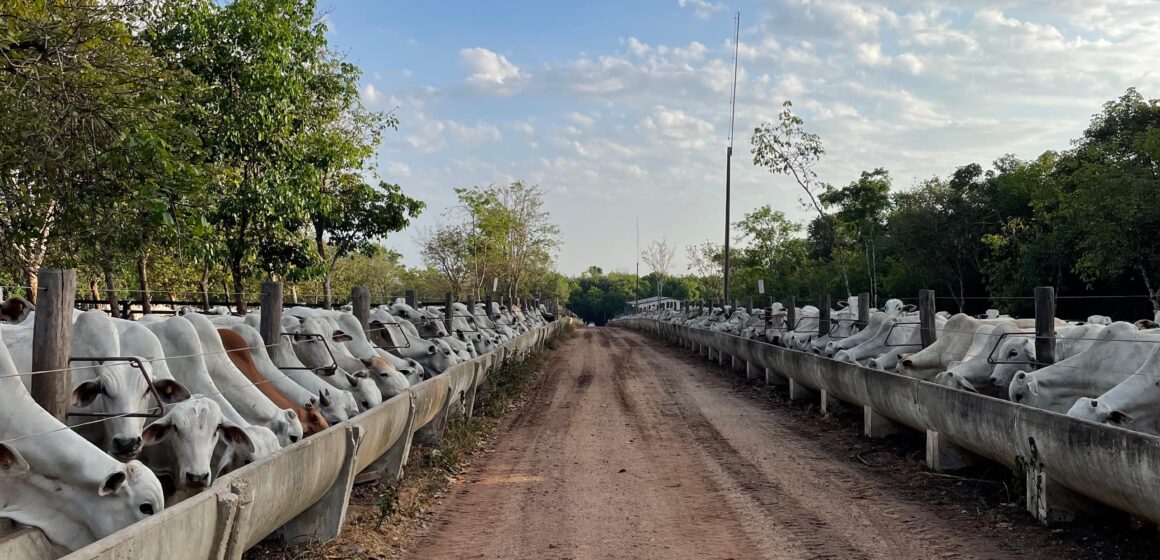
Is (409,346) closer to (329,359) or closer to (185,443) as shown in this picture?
(329,359)

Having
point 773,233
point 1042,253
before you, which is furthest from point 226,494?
point 773,233

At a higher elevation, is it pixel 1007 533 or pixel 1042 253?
pixel 1042 253

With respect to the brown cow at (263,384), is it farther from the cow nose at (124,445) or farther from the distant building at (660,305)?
the distant building at (660,305)

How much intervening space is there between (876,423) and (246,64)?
35.3 ft

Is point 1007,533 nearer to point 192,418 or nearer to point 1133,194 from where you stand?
point 192,418

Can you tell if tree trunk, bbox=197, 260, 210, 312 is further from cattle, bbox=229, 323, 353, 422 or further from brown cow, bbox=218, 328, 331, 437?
brown cow, bbox=218, 328, 331, 437

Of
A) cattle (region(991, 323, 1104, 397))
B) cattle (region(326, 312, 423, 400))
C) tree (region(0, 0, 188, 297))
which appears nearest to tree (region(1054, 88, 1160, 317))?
cattle (region(991, 323, 1104, 397))

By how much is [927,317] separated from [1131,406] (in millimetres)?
5507

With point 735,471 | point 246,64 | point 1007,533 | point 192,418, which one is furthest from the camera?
point 246,64

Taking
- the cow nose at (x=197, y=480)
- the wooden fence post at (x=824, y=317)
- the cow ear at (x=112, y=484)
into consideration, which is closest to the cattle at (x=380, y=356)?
the cow nose at (x=197, y=480)

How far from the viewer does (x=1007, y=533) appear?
6.53 metres

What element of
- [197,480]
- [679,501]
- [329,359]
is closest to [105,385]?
[197,480]

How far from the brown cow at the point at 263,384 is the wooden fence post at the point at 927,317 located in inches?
323

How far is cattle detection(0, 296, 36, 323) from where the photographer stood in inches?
307
